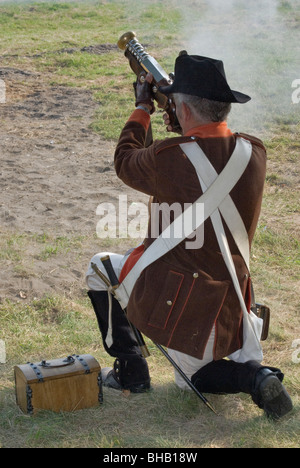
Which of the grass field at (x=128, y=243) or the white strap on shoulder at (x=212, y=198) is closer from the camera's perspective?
the white strap on shoulder at (x=212, y=198)

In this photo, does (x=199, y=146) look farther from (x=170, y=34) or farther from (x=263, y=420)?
(x=170, y=34)

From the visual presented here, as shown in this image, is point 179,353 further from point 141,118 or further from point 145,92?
point 145,92

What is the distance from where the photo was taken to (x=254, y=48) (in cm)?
1237

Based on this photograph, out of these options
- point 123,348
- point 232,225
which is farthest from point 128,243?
point 232,225

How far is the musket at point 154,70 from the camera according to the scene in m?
3.72

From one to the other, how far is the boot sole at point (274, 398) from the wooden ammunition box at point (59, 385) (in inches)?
36.7

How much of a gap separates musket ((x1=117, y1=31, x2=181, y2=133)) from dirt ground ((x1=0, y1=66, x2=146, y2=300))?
218cm

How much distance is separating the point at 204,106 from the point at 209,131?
126 mm

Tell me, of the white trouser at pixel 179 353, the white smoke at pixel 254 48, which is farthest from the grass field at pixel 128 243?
the white trouser at pixel 179 353

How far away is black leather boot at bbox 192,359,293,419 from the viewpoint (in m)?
3.51

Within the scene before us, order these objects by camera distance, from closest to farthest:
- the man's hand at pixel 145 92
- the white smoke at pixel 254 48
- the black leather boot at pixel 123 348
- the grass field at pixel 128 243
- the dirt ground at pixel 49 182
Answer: the grass field at pixel 128 243, the man's hand at pixel 145 92, the black leather boot at pixel 123 348, the dirt ground at pixel 49 182, the white smoke at pixel 254 48

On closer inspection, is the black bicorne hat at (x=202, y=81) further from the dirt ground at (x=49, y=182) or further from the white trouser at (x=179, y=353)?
the dirt ground at (x=49, y=182)

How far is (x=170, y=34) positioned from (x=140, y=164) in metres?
11.0

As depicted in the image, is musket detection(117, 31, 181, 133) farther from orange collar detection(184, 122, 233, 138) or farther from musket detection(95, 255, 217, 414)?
musket detection(95, 255, 217, 414)
